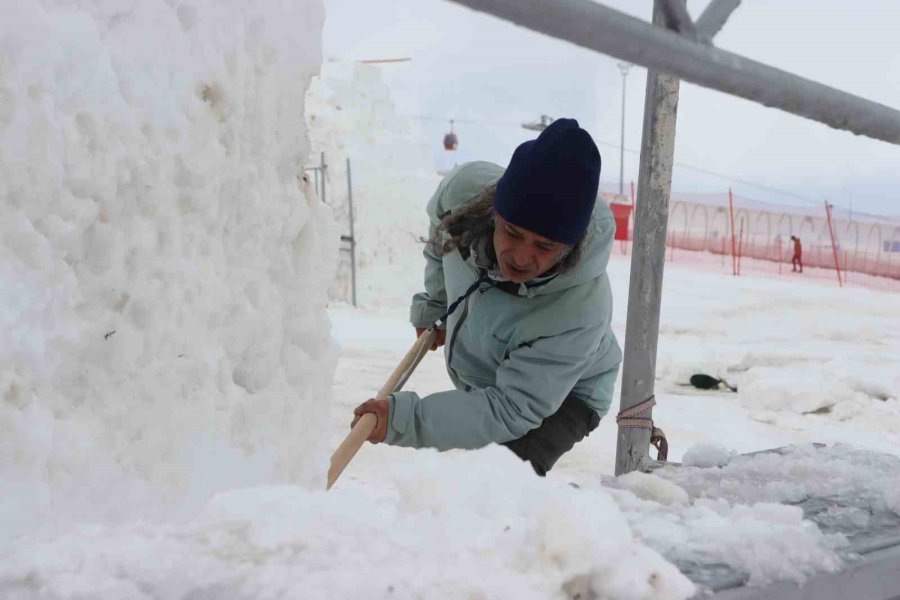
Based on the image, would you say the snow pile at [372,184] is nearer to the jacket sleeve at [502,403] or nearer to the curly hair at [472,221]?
the curly hair at [472,221]

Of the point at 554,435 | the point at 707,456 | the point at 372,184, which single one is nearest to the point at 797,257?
the point at 372,184

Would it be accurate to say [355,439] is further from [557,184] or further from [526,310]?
[557,184]

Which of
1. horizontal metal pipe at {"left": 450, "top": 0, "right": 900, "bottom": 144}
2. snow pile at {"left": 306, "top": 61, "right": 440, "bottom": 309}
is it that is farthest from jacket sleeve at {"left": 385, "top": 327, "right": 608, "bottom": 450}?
snow pile at {"left": 306, "top": 61, "right": 440, "bottom": 309}

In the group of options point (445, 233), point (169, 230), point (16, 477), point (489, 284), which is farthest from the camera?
point (445, 233)

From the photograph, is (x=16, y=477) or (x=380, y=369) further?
(x=380, y=369)

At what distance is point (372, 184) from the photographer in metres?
13.2

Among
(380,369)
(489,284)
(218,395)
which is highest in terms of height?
(218,395)

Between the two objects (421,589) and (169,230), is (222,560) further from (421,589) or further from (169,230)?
(169,230)

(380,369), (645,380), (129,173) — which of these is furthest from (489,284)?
(380,369)

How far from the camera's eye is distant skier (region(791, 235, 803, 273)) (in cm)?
1499

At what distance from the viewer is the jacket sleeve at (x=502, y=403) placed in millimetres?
1976

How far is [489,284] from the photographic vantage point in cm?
216

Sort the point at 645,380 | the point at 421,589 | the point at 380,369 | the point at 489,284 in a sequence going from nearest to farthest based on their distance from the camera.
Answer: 1. the point at 421,589
2. the point at 489,284
3. the point at 645,380
4. the point at 380,369

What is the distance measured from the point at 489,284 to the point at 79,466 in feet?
4.59
